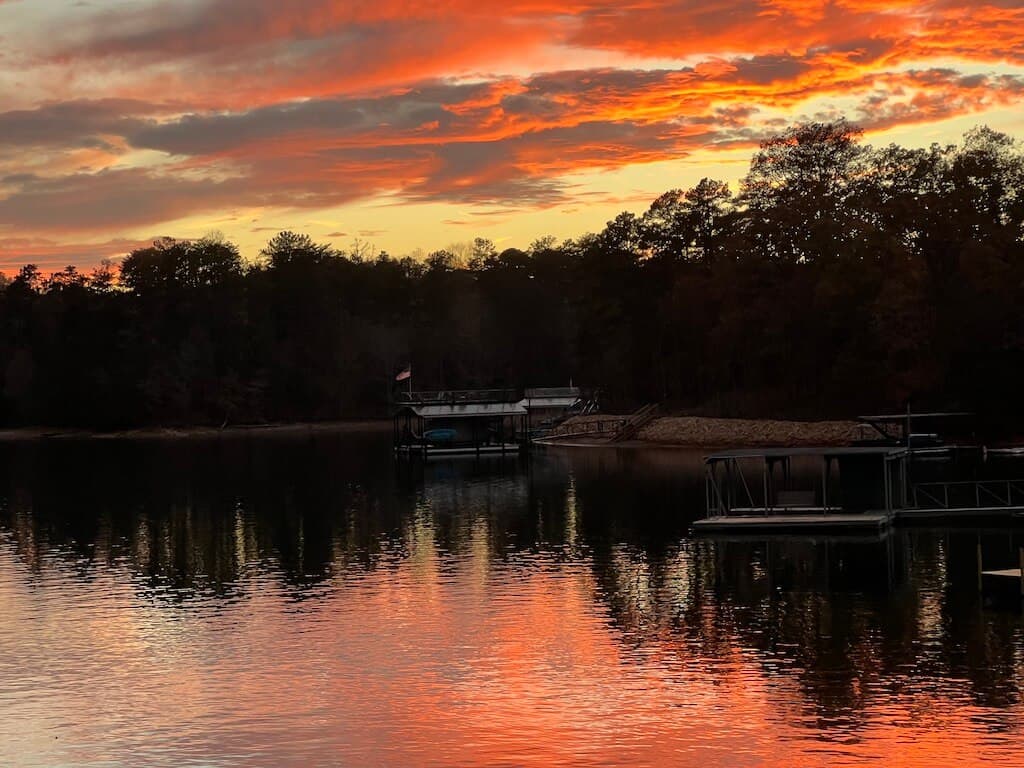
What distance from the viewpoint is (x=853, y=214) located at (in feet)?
449

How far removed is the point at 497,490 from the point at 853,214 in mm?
63030

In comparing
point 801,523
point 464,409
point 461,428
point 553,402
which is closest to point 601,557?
point 801,523

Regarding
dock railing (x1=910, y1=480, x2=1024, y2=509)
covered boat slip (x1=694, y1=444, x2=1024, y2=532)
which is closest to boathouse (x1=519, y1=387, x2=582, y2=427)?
dock railing (x1=910, y1=480, x2=1024, y2=509)

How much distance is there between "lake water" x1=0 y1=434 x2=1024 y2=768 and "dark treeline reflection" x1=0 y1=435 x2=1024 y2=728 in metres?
0.21

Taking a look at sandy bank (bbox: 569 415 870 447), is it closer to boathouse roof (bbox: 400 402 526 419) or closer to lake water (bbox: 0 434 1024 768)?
boathouse roof (bbox: 400 402 526 419)

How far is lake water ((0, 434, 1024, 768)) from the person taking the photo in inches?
1168

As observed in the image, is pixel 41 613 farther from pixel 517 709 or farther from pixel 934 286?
pixel 934 286

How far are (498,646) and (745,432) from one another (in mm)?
93803

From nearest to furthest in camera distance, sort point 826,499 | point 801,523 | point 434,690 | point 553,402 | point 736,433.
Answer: point 434,690
point 801,523
point 826,499
point 736,433
point 553,402

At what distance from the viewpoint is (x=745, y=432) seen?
130250 mm

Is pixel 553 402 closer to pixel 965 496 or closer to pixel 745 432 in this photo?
pixel 745 432

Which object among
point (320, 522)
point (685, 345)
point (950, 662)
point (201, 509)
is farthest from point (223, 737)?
point (685, 345)

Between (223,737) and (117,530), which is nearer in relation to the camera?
(223,737)

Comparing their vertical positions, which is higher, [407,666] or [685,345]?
[685,345]
